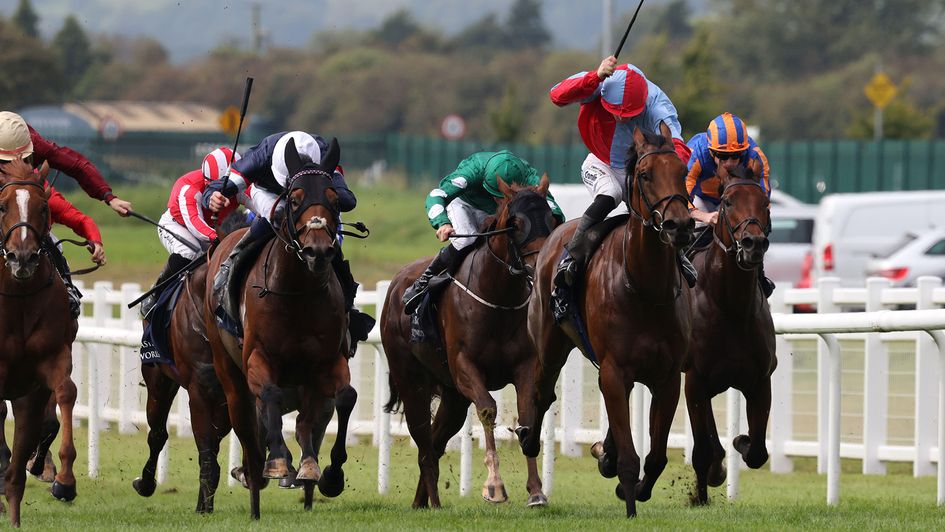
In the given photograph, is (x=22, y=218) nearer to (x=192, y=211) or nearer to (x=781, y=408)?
(x=192, y=211)

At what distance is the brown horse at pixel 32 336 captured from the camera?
855 centimetres

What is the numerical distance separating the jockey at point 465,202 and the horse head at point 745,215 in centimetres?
155

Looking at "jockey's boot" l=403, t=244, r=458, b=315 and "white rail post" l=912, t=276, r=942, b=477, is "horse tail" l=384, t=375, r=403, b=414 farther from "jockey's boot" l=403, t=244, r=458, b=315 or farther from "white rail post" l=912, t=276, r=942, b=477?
"white rail post" l=912, t=276, r=942, b=477

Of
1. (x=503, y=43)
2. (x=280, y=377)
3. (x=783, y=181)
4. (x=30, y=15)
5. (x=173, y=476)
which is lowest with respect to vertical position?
(x=173, y=476)

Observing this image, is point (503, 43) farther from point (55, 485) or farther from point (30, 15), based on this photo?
point (55, 485)

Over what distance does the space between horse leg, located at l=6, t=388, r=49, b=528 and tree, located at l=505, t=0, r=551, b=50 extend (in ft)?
339

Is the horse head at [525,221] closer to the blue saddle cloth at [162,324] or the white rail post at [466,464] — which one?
the white rail post at [466,464]

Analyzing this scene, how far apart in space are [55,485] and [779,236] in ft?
57.3

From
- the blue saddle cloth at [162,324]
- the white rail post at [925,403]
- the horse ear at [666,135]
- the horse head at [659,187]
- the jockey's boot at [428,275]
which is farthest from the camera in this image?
the white rail post at [925,403]

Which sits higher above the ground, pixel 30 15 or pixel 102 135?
pixel 30 15

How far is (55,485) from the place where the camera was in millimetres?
9367

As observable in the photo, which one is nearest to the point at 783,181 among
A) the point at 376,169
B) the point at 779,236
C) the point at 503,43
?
the point at 376,169

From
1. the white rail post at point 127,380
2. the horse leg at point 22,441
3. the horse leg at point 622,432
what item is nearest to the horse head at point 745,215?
the horse leg at point 622,432

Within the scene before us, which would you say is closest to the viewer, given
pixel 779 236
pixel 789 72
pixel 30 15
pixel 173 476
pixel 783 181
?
pixel 173 476
